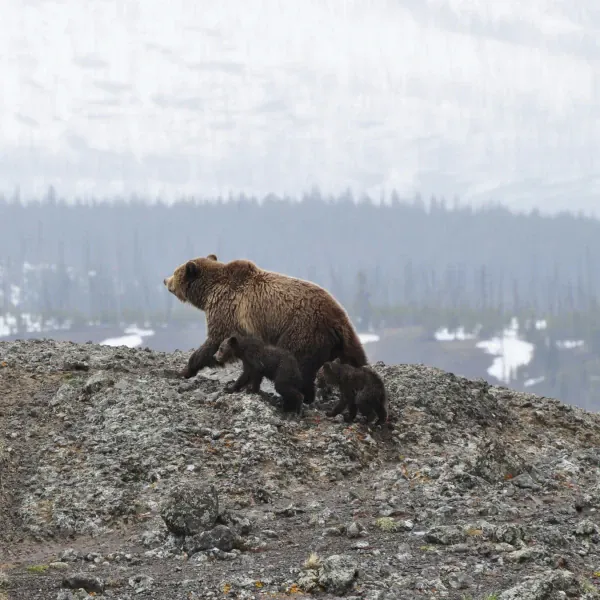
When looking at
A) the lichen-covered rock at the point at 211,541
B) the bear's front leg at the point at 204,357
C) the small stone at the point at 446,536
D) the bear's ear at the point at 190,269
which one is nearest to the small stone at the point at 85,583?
the lichen-covered rock at the point at 211,541

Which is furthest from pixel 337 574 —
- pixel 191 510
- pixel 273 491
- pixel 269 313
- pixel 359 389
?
pixel 269 313

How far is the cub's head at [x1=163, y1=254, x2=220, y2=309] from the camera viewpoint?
1478 cm

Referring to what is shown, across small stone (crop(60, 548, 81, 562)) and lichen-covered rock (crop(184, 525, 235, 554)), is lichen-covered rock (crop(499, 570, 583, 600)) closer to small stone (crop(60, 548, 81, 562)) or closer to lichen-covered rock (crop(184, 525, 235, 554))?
lichen-covered rock (crop(184, 525, 235, 554))

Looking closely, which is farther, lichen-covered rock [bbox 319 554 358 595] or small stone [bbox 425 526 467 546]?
small stone [bbox 425 526 467 546]

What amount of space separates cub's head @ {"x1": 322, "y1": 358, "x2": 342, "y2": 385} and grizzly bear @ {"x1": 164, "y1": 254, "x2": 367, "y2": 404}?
0.25 metres

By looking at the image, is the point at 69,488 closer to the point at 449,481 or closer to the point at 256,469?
the point at 256,469

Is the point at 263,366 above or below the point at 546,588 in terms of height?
above

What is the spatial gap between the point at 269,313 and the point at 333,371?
1476 mm

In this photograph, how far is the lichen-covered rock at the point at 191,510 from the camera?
30.2 ft

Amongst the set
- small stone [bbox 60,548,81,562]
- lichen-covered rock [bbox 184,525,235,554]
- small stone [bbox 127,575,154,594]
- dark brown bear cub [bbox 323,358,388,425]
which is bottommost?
small stone [bbox 60,548,81,562]

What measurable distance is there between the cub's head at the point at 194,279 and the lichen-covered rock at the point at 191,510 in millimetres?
5740

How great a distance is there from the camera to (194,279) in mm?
14883

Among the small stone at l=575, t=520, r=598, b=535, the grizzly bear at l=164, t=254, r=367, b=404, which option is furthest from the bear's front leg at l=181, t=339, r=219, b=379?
the small stone at l=575, t=520, r=598, b=535

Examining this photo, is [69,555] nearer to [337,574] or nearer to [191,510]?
[191,510]
